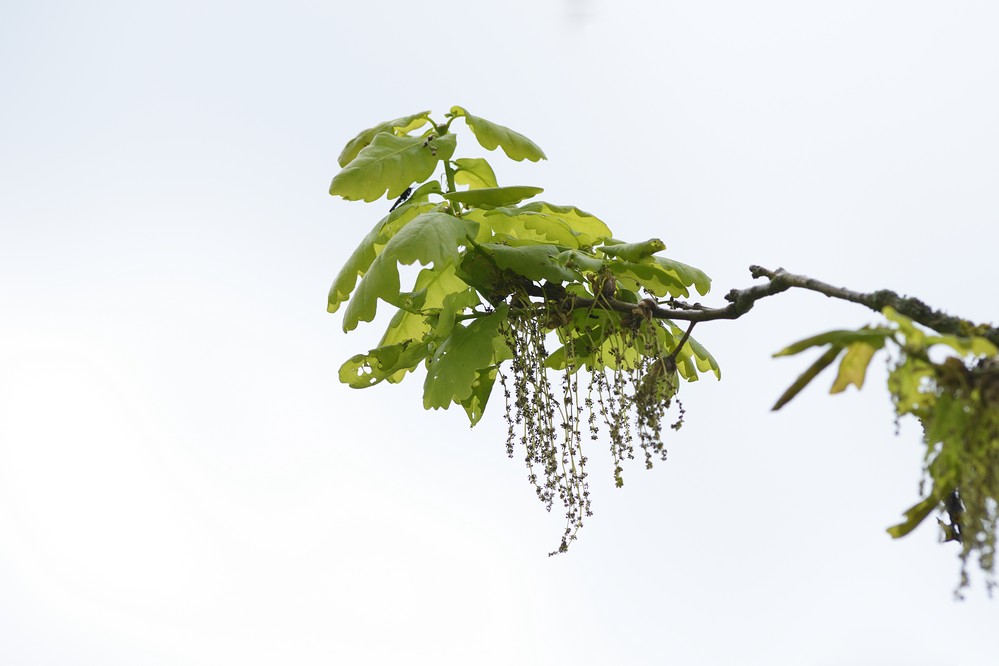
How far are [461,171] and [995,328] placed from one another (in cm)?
82

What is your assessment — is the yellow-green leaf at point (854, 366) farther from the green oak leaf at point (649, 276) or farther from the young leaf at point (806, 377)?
the green oak leaf at point (649, 276)

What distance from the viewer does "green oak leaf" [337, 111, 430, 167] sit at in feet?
4.78

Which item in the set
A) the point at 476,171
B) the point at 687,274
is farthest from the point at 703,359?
the point at 476,171

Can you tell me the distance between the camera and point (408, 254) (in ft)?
3.87

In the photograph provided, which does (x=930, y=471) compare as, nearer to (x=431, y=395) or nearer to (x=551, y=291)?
(x=551, y=291)

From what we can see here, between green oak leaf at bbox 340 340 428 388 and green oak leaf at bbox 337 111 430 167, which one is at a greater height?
green oak leaf at bbox 337 111 430 167

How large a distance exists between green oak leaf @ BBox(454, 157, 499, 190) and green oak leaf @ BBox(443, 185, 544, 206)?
0.57 feet

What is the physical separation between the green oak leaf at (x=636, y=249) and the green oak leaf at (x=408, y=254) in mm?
179

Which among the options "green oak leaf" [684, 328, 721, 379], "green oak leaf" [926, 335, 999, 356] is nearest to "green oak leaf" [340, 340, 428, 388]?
"green oak leaf" [684, 328, 721, 379]

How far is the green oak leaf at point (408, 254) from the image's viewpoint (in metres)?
1.18

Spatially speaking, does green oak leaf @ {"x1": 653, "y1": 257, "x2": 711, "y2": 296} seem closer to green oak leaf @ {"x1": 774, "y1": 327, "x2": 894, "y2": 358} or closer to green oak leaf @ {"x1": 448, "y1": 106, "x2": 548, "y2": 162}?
green oak leaf @ {"x1": 448, "y1": 106, "x2": 548, "y2": 162}

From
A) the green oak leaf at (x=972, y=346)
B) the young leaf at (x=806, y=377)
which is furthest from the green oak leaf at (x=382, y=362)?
the green oak leaf at (x=972, y=346)

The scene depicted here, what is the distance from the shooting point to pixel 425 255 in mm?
1174

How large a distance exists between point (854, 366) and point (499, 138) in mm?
714
